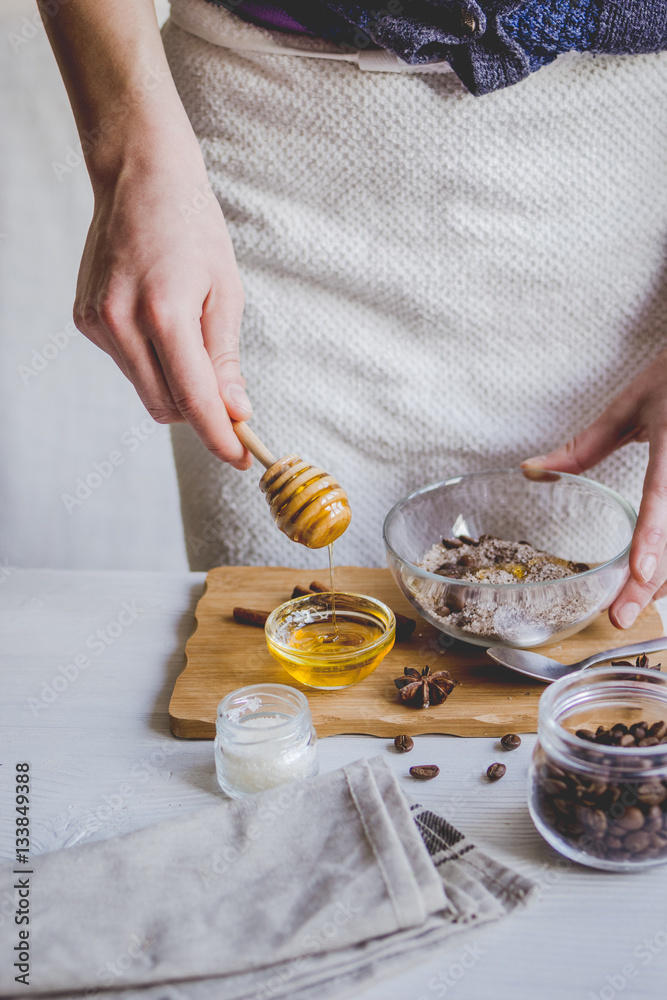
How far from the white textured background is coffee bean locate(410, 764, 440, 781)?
7.32ft

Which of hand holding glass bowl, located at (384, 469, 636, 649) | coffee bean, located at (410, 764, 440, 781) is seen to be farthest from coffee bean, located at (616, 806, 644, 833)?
hand holding glass bowl, located at (384, 469, 636, 649)

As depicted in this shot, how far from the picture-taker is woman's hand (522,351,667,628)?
3.93 feet

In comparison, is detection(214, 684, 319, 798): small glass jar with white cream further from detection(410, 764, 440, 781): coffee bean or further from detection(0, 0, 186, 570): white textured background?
detection(0, 0, 186, 570): white textured background

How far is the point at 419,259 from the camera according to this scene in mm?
1490

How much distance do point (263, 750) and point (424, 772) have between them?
200mm

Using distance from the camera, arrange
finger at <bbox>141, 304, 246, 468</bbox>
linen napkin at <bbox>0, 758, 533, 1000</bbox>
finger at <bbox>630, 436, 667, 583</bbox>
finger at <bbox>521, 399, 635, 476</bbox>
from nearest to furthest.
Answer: linen napkin at <bbox>0, 758, 533, 1000</bbox>
finger at <bbox>141, 304, 246, 468</bbox>
finger at <bbox>630, 436, 667, 583</bbox>
finger at <bbox>521, 399, 635, 476</bbox>

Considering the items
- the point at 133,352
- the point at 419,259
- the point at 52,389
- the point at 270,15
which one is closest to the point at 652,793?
the point at 133,352

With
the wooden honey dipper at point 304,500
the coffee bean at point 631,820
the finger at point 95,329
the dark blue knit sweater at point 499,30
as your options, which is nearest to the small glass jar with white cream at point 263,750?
the wooden honey dipper at point 304,500

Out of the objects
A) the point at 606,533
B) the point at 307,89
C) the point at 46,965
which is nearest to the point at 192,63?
the point at 307,89

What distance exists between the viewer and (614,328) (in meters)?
1.54

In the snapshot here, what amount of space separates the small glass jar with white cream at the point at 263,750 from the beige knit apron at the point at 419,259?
2.27 feet

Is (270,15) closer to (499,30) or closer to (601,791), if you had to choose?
(499,30)

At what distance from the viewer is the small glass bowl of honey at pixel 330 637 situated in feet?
3.75

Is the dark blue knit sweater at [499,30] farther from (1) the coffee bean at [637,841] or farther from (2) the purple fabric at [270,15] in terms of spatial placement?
(1) the coffee bean at [637,841]
